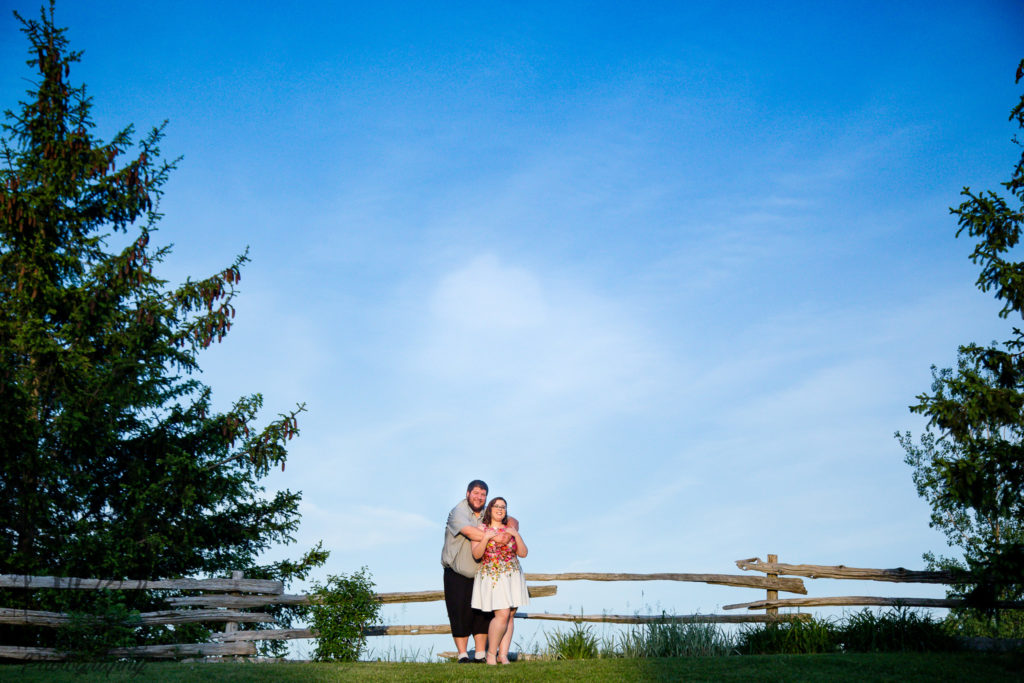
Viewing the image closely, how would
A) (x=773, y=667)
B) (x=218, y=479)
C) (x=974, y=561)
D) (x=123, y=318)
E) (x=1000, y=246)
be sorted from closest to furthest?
(x=773, y=667) → (x=974, y=561) → (x=1000, y=246) → (x=218, y=479) → (x=123, y=318)

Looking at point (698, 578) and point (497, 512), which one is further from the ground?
point (497, 512)

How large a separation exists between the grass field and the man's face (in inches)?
73.7

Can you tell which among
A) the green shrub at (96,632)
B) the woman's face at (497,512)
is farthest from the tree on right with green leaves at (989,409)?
the green shrub at (96,632)

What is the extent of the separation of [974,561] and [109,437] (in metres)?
13.7

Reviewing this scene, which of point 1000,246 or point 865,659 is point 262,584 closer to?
point 865,659

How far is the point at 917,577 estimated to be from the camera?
1328 cm

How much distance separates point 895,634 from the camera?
38.3 feet

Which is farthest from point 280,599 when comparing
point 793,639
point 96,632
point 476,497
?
point 793,639

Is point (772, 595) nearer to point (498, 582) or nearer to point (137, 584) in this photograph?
point (498, 582)

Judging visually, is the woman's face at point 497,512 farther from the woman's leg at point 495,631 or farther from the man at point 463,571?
the woman's leg at point 495,631

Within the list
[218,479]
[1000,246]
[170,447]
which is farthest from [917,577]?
[170,447]

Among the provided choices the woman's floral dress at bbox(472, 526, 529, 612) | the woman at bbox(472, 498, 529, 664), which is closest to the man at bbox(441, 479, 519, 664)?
the woman at bbox(472, 498, 529, 664)

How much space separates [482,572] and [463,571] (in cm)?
39

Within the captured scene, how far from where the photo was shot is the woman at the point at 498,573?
9.59 m
